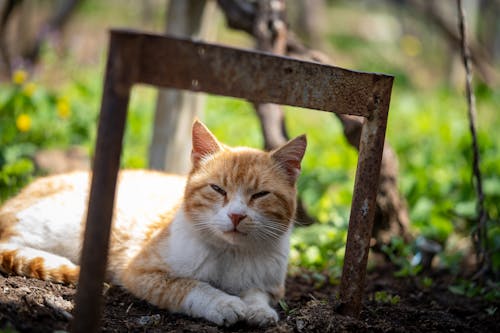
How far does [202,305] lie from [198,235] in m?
0.38

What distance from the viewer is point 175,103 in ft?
16.6

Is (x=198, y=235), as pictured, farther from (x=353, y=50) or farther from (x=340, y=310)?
(x=353, y=50)

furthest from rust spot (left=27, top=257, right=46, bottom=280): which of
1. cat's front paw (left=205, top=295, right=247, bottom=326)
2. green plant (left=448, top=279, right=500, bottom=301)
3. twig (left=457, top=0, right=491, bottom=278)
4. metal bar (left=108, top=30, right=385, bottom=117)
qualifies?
twig (left=457, top=0, right=491, bottom=278)

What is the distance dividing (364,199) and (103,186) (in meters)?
1.20

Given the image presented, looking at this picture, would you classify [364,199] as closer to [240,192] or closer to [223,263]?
[240,192]

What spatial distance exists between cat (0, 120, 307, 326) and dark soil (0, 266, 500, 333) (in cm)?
9

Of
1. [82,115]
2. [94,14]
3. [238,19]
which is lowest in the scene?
[82,115]

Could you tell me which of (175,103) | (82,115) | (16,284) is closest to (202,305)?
(16,284)

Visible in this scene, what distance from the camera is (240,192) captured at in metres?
2.94

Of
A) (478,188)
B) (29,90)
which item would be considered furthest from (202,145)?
(29,90)

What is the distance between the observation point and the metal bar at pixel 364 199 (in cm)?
253

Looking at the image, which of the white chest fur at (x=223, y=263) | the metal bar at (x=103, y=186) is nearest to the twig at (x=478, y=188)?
the white chest fur at (x=223, y=263)

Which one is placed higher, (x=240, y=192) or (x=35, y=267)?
(x=240, y=192)

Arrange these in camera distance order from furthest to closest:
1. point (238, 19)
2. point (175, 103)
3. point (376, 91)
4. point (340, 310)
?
point (175, 103)
point (238, 19)
point (340, 310)
point (376, 91)
